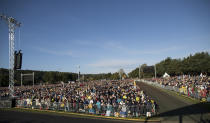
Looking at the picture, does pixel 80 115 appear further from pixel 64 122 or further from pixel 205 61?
pixel 205 61

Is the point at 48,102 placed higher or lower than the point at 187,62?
lower

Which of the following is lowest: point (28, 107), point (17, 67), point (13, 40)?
point (28, 107)

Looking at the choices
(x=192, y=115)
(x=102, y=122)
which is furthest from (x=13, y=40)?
(x=192, y=115)

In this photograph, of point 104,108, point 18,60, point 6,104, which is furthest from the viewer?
point 6,104

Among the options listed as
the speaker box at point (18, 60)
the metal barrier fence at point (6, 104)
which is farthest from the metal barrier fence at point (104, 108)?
the speaker box at point (18, 60)

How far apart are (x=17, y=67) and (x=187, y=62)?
72.6m

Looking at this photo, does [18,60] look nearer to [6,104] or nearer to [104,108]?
[6,104]

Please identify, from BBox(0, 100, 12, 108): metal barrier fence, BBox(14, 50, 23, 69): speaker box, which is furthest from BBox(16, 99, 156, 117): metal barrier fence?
BBox(14, 50, 23, 69): speaker box

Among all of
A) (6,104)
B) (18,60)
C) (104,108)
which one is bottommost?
(6,104)

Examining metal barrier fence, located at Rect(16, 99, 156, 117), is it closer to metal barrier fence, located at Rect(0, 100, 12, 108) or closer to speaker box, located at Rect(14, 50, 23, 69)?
metal barrier fence, located at Rect(0, 100, 12, 108)

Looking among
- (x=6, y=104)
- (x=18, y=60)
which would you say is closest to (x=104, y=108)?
(x=18, y=60)

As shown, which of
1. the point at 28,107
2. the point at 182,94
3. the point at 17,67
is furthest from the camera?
A: the point at 182,94

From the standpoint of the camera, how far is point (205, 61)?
2488 inches

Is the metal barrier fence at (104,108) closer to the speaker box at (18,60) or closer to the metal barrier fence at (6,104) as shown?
the metal barrier fence at (6,104)
